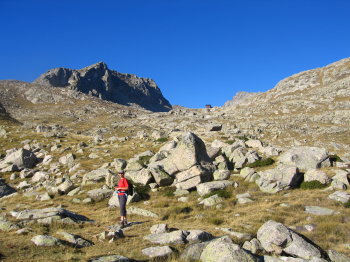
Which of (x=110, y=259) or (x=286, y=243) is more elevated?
(x=110, y=259)

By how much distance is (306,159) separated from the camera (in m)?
23.4

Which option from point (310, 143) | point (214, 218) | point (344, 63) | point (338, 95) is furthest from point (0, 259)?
point (344, 63)

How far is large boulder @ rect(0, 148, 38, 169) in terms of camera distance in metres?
33.2

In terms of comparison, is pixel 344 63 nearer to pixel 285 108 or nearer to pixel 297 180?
pixel 285 108

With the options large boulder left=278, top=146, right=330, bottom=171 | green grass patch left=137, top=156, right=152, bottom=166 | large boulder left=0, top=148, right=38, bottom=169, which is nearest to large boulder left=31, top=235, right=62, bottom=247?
A: green grass patch left=137, top=156, right=152, bottom=166

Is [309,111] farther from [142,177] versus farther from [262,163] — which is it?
[142,177]

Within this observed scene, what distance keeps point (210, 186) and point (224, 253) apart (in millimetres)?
11501

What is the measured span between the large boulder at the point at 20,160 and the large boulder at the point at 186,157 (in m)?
20.0

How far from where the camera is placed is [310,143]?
51938 mm

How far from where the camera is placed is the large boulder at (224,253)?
901 cm

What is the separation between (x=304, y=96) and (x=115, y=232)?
106043mm

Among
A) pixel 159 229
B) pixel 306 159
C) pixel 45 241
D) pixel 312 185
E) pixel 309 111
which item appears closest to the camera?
pixel 45 241

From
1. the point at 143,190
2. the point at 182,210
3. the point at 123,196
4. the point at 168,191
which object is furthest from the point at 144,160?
the point at 123,196

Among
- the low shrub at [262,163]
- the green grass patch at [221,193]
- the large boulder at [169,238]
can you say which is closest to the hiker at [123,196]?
the large boulder at [169,238]
